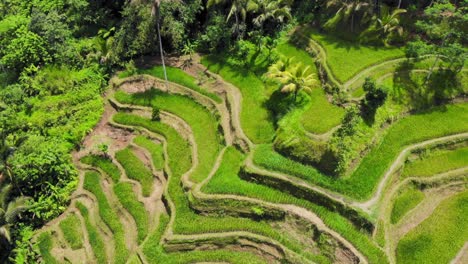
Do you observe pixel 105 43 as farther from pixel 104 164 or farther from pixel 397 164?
pixel 397 164

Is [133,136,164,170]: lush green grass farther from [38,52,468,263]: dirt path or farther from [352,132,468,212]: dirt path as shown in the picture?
[352,132,468,212]: dirt path

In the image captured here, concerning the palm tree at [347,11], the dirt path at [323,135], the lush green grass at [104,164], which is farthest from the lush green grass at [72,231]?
the palm tree at [347,11]

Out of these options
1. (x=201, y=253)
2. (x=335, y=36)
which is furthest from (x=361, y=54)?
(x=201, y=253)

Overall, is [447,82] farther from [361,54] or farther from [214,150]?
[214,150]

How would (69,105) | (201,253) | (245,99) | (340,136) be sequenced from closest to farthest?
1. (201,253)
2. (340,136)
3. (245,99)
4. (69,105)

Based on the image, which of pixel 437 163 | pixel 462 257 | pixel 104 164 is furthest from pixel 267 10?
pixel 462 257
